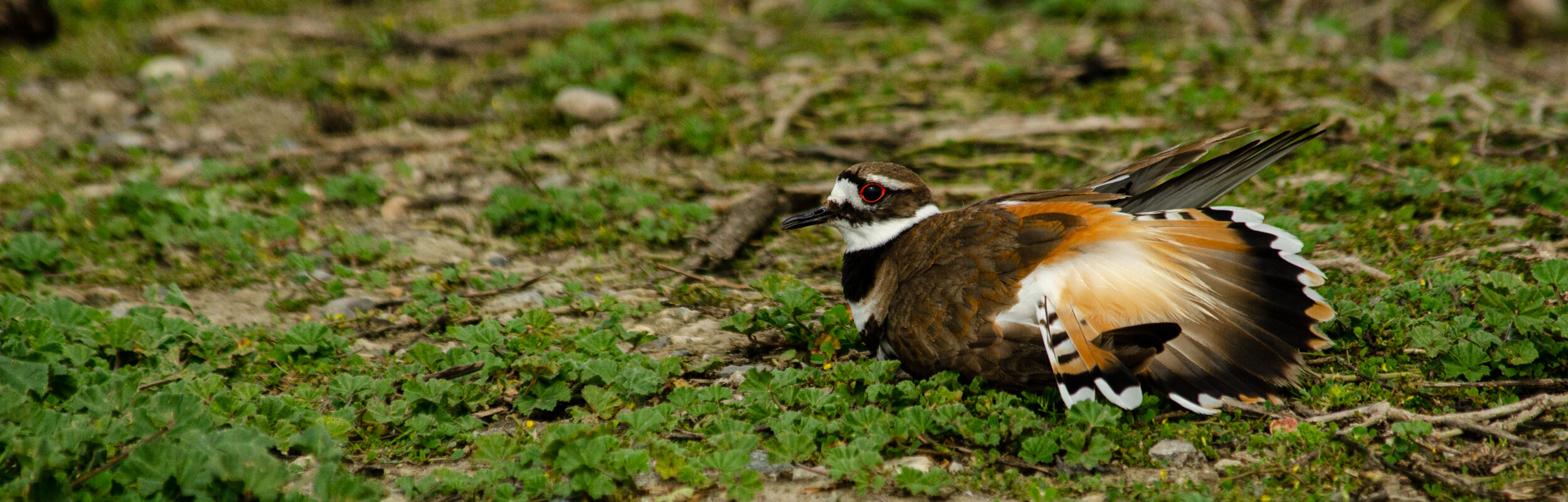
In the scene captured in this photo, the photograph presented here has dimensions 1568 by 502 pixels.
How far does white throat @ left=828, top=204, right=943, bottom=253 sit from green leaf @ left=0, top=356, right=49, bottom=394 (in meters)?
2.73

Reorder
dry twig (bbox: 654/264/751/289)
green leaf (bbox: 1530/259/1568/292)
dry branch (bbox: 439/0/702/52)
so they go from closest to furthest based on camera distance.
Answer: green leaf (bbox: 1530/259/1568/292), dry twig (bbox: 654/264/751/289), dry branch (bbox: 439/0/702/52)

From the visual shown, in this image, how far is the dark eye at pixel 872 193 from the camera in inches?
173

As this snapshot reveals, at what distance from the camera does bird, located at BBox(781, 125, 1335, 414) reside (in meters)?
3.50

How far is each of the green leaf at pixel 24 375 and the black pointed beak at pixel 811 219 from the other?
253 cm

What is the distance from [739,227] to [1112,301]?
Answer: 2.28 metres

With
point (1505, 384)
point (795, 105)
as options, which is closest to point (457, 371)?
point (1505, 384)

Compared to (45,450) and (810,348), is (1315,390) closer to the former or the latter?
(810,348)

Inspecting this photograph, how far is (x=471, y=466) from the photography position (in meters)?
3.51

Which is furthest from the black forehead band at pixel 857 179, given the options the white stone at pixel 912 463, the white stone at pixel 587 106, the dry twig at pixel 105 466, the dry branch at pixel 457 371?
the white stone at pixel 587 106

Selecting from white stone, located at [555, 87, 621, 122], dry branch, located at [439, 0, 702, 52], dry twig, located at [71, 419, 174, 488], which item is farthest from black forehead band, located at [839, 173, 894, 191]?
dry branch, located at [439, 0, 702, 52]

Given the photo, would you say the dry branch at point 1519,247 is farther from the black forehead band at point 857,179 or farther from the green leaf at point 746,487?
the green leaf at point 746,487

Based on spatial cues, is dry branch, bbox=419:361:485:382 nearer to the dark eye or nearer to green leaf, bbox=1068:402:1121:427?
the dark eye

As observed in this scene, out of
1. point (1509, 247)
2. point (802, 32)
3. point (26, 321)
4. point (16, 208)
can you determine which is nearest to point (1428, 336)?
point (1509, 247)

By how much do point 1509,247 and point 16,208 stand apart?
690 cm
